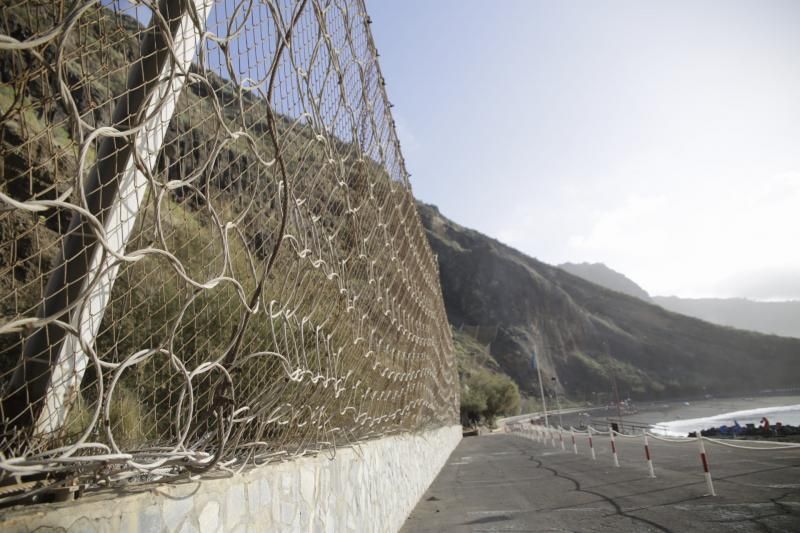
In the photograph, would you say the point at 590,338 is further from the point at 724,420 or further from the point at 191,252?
the point at 191,252

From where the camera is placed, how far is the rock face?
308ft

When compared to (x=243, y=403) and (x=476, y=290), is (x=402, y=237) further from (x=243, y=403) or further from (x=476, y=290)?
(x=476, y=290)

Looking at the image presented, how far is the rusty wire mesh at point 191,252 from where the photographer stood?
3.69ft

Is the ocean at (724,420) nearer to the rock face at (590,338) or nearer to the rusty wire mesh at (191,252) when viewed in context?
the rock face at (590,338)

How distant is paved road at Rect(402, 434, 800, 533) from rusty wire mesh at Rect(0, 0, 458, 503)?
135cm

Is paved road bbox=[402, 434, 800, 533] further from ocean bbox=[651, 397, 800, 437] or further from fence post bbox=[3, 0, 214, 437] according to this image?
ocean bbox=[651, 397, 800, 437]

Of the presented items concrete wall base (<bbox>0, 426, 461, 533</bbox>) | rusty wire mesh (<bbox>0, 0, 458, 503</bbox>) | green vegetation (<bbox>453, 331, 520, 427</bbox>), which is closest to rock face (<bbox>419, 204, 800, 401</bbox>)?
green vegetation (<bbox>453, 331, 520, 427</bbox>)

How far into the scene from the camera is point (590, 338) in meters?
103

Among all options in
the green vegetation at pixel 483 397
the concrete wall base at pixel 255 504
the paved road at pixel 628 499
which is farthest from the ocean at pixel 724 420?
the concrete wall base at pixel 255 504

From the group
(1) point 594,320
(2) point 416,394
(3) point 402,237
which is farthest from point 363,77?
(1) point 594,320

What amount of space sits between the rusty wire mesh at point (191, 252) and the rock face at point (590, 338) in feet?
286

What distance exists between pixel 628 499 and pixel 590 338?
346 feet

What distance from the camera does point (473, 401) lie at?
4566cm

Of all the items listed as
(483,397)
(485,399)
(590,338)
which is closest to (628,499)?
(483,397)
